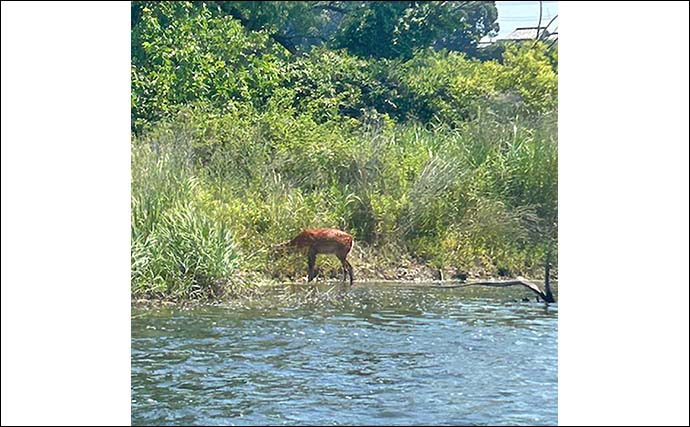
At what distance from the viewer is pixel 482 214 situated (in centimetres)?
1234

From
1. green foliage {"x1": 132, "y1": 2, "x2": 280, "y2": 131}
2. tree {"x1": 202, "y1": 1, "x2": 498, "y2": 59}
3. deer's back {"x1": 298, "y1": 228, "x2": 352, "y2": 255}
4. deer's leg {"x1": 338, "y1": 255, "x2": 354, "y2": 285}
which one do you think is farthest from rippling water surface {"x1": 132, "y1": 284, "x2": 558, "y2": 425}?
tree {"x1": 202, "y1": 1, "x2": 498, "y2": 59}

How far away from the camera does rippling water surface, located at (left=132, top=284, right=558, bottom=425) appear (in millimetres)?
7223

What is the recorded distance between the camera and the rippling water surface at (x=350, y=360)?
23.7 feet

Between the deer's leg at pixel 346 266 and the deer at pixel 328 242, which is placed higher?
the deer at pixel 328 242

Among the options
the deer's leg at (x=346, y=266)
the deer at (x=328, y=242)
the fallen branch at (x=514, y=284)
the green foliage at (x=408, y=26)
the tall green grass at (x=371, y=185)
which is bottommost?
the fallen branch at (x=514, y=284)

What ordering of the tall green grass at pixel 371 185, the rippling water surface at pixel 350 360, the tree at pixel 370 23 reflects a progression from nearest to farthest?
the rippling water surface at pixel 350 360 < the tall green grass at pixel 371 185 < the tree at pixel 370 23

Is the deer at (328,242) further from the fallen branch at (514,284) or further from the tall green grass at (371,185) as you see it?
the fallen branch at (514,284)

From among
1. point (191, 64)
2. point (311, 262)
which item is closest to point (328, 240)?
point (311, 262)

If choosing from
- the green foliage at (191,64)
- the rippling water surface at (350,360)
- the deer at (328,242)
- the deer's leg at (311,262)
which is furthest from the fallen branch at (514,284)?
the green foliage at (191,64)

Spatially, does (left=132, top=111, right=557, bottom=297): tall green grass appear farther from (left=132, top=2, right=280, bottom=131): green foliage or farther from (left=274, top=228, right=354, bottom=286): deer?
(left=132, top=2, right=280, bottom=131): green foliage

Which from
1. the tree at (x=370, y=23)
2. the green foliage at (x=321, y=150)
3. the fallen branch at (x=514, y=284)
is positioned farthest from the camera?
the tree at (x=370, y=23)

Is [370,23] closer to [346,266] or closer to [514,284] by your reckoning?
[346,266]
